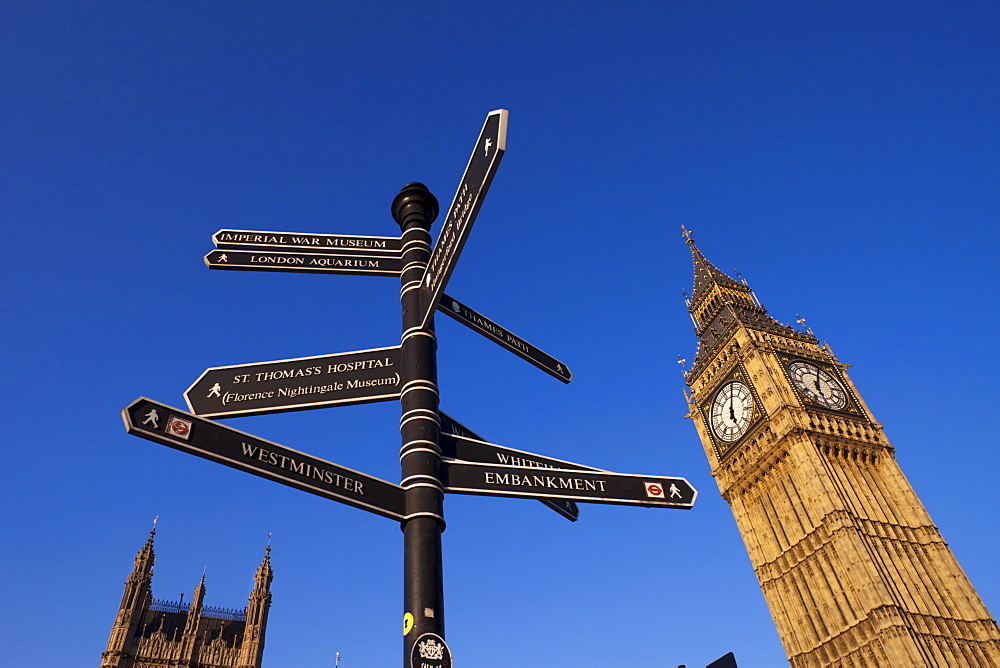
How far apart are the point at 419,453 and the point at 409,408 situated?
0.37 metres

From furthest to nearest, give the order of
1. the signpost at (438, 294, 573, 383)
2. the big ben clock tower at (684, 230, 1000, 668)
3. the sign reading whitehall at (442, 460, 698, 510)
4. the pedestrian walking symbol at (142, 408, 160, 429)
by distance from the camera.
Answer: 1. the big ben clock tower at (684, 230, 1000, 668)
2. the signpost at (438, 294, 573, 383)
3. the sign reading whitehall at (442, 460, 698, 510)
4. the pedestrian walking symbol at (142, 408, 160, 429)

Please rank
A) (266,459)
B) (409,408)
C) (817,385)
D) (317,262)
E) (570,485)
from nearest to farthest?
(266,459), (409,408), (570,485), (317,262), (817,385)

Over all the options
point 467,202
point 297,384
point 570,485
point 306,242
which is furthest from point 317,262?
point 570,485

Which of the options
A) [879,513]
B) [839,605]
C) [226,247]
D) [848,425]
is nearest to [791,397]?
[848,425]

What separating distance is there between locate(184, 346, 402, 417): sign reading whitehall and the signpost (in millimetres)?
599

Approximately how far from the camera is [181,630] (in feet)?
119

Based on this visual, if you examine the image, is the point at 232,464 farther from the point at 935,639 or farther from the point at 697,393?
the point at 697,393

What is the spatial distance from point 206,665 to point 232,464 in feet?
120

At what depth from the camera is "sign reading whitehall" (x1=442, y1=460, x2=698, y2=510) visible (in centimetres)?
494

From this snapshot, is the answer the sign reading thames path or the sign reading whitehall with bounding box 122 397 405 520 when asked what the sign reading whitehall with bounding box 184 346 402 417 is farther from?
the sign reading whitehall with bounding box 122 397 405 520

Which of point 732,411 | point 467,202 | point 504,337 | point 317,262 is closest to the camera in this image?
point 467,202

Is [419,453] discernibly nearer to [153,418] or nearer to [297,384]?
[297,384]

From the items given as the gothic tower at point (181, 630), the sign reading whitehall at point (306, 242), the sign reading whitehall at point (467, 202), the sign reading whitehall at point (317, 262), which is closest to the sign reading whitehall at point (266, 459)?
the sign reading whitehall at point (467, 202)

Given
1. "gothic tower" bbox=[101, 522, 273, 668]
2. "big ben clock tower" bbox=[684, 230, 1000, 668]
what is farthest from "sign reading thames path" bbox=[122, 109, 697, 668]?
"big ben clock tower" bbox=[684, 230, 1000, 668]
